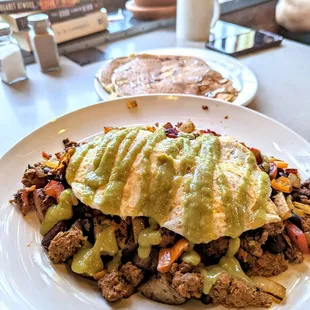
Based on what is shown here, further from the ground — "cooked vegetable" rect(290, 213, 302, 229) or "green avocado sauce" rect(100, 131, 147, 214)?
"green avocado sauce" rect(100, 131, 147, 214)

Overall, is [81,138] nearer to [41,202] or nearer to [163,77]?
[41,202]

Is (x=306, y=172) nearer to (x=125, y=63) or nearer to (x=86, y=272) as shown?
(x=86, y=272)

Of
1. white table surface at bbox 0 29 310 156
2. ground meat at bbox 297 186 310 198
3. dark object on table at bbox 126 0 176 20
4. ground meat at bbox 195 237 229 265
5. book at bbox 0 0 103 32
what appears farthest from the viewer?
dark object on table at bbox 126 0 176 20

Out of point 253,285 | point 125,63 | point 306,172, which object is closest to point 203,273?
point 253,285

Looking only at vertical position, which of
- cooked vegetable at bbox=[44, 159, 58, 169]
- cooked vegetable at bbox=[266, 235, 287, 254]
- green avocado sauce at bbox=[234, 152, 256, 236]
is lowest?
cooked vegetable at bbox=[266, 235, 287, 254]

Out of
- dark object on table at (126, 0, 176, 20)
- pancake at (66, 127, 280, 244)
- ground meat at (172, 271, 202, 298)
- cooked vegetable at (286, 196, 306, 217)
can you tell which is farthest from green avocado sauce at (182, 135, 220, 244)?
dark object on table at (126, 0, 176, 20)

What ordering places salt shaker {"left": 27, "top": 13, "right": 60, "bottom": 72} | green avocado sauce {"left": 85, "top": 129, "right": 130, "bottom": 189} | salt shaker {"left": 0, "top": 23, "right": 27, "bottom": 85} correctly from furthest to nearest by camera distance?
salt shaker {"left": 27, "top": 13, "right": 60, "bottom": 72} < salt shaker {"left": 0, "top": 23, "right": 27, "bottom": 85} < green avocado sauce {"left": 85, "top": 129, "right": 130, "bottom": 189}

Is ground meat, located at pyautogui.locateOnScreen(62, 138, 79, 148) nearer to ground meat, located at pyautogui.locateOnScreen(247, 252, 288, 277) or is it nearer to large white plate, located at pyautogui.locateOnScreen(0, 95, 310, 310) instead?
large white plate, located at pyautogui.locateOnScreen(0, 95, 310, 310)
